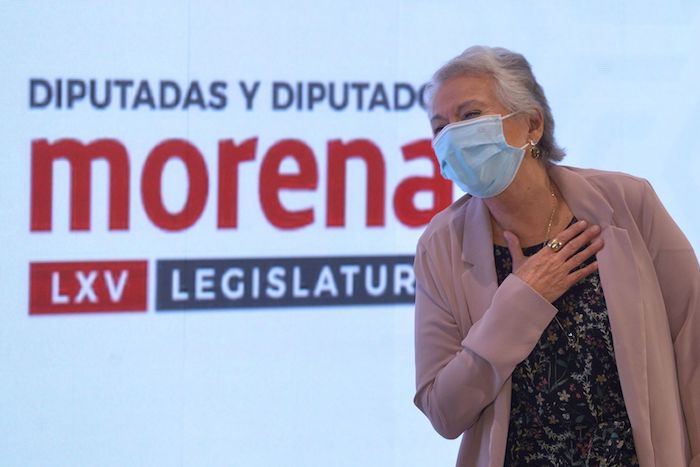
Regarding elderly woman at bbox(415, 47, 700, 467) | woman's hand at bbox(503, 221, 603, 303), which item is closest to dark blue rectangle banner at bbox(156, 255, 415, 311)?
elderly woman at bbox(415, 47, 700, 467)

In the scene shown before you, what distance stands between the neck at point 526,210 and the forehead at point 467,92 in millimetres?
170

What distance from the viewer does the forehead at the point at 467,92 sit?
1.83 meters

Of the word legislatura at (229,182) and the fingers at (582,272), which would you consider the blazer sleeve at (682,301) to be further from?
the word legislatura at (229,182)

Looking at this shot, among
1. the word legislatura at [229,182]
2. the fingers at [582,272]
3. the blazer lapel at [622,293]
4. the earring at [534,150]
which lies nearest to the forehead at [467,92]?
the earring at [534,150]

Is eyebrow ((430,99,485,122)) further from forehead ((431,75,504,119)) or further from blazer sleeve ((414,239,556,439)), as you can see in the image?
blazer sleeve ((414,239,556,439))

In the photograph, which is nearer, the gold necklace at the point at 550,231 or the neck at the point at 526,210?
the gold necklace at the point at 550,231

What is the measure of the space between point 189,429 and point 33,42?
1.45 meters

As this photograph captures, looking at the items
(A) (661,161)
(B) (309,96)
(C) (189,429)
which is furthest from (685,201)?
(C) (189,429)

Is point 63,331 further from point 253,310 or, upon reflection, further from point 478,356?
point 478,356

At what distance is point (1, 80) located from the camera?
328cm

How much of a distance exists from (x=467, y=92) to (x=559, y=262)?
1.20 ft

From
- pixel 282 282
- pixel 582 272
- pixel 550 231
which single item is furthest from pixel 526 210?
pixel 282 282

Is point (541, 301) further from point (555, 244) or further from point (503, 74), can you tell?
point (503, 74)

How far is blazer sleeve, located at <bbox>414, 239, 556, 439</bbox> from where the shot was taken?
172cm
